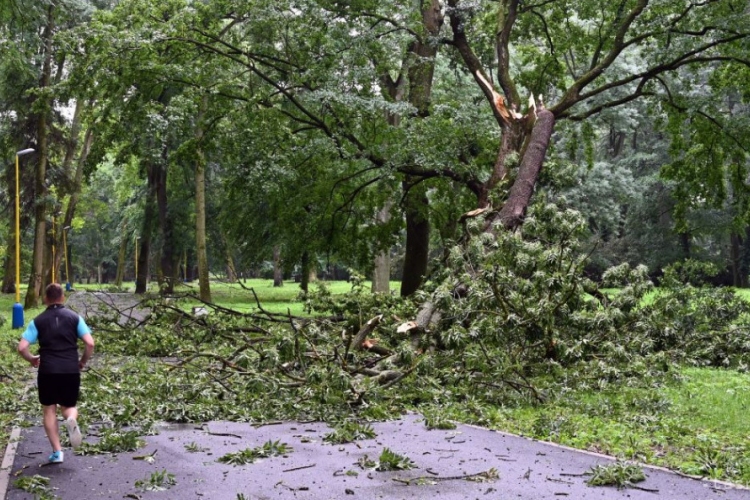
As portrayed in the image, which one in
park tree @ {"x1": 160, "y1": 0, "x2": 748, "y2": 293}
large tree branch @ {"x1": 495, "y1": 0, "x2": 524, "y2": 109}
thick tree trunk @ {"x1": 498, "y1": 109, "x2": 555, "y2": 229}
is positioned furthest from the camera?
large tree branch @ {"x1": 495, "y1": 0, "x2": 524, "y2": 109}

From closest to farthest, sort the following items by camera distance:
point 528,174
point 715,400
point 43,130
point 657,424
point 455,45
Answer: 1. point 657,424
2. point 715,400
3. point 528,174
4. point 455,45
5. point 43,130

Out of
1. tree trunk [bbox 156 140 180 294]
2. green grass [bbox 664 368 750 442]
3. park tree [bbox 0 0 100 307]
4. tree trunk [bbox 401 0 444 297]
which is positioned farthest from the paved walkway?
tree trunk [bbox 156 140 180 294]

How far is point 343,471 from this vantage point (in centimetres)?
642

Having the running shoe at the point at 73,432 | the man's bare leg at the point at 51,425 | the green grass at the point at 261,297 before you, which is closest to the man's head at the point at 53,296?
the man's bare leg at the point at 51,425

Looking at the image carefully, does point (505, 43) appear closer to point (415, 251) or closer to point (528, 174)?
point (528, 174)

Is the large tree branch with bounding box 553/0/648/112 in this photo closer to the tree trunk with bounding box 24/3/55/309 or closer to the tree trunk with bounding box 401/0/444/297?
the tree trunk with bounding box 401/0/444/297

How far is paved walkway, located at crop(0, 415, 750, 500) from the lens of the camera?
5.79 meters

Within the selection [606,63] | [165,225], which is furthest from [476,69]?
[165,225]

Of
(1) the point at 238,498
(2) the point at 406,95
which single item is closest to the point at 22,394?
(1) the point at 238,498

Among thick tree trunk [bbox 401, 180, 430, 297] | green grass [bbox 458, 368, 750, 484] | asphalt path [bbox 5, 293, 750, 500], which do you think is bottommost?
asphalt path [bbox 5, 293, 750, 500]

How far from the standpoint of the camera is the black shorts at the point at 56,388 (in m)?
6.67

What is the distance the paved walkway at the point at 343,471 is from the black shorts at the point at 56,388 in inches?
20.4

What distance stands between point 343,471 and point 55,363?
258 cm

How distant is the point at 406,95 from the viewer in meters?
22.4
